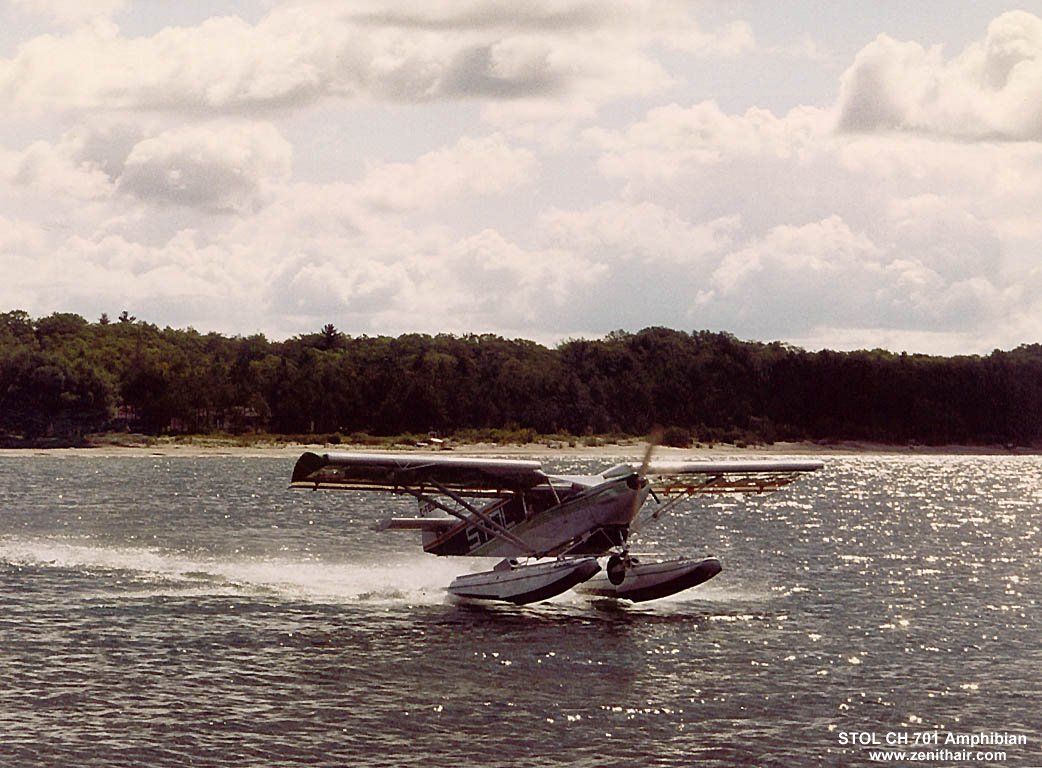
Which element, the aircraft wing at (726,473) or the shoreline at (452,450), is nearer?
the aircraft wing at (726,473)

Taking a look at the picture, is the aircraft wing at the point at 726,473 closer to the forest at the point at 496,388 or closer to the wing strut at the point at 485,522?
the wing strut at the point at 485,522

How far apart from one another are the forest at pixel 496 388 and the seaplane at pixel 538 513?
326ft

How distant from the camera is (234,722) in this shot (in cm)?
1897

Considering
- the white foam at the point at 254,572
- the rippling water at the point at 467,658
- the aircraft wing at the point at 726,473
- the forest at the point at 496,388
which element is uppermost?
the forest at the point at 496,388

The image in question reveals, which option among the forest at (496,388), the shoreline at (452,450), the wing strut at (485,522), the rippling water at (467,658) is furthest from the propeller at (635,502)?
the forest at (496,388)

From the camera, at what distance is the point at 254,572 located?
1471 inches

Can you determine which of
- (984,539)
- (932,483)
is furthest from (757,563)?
(932,483)

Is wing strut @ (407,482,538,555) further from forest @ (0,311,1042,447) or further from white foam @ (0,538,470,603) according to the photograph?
forest @ (0,311,1042,447)

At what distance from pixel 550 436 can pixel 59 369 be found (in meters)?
55.0

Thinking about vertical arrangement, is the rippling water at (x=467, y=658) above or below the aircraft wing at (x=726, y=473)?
below

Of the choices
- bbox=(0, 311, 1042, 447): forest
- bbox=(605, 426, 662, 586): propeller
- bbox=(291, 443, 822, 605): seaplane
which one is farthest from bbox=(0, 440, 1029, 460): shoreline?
bbox=(605, 426, 662, 586): propeller

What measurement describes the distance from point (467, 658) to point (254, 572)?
593 inches

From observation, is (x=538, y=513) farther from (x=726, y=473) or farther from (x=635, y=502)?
(x=726, y=473)

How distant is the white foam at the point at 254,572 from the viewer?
32656mm
